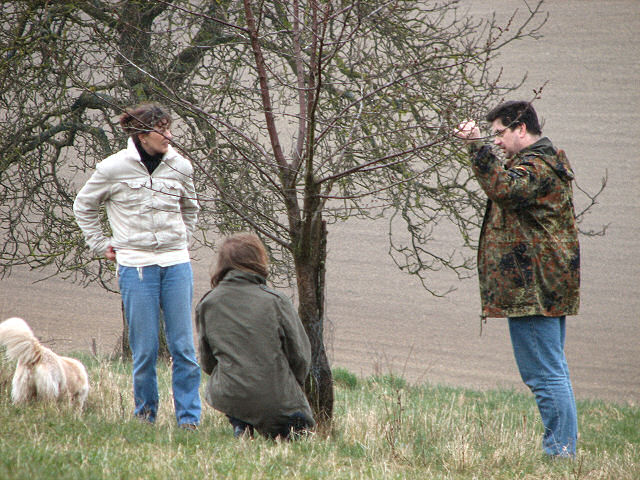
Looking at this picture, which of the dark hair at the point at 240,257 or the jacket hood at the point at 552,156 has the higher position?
the jacket hood at the point at 552,156

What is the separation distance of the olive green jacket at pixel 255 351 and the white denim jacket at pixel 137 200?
0.62 meters

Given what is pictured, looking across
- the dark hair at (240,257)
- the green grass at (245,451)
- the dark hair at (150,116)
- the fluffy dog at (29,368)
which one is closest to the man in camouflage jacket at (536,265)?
the green grass at (245,451)

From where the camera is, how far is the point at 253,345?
3.62 metres

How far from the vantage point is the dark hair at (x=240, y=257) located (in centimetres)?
371

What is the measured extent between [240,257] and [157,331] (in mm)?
796

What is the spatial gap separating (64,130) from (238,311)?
5748 millimetres

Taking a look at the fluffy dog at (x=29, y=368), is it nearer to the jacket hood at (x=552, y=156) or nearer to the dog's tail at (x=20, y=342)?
the dog's tail at (x=20, y=342)

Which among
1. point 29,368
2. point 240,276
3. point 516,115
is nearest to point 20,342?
point 29,368

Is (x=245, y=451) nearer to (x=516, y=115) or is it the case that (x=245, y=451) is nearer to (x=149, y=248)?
(x=149, y=248)

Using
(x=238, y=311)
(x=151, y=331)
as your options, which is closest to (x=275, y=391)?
(x=238, y=311)

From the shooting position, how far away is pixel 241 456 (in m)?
3.11

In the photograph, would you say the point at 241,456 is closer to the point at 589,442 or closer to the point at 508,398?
the point at 589,442

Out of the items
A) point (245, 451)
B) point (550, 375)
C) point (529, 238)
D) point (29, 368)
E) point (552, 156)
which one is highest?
point (552, 156)

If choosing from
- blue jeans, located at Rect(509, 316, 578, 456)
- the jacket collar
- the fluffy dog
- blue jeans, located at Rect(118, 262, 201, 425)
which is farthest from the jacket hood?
the fluffy dog
